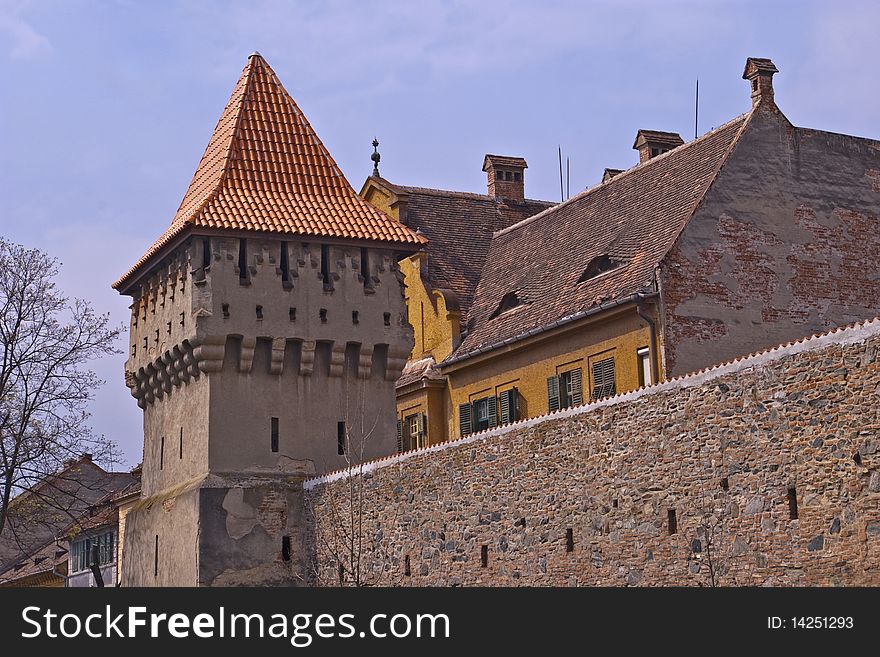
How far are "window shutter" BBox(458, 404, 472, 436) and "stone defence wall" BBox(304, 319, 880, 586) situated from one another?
26.1 ft

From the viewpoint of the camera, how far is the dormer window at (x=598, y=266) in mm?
36500

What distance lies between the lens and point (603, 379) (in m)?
35.0

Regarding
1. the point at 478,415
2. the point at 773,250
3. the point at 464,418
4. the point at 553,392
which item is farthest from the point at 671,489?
the point at 464,418

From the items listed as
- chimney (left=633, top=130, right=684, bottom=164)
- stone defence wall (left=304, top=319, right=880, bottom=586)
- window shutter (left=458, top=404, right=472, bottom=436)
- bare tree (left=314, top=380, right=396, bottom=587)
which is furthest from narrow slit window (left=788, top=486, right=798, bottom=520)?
chimney (left=633, top=130, right=684, bottom=164)

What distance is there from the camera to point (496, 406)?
3869 centimetres

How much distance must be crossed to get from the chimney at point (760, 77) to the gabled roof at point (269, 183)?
7828 millimetres

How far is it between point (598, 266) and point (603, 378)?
3.09m

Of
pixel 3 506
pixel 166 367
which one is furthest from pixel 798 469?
pixel 3 506

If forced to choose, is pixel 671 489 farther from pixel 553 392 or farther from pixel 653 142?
pixel 653 142
